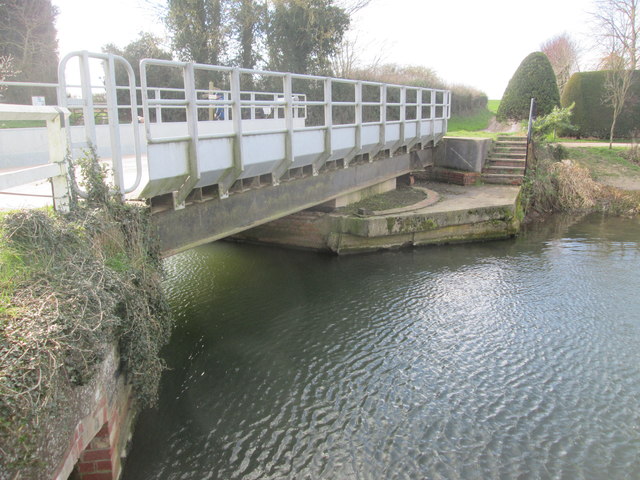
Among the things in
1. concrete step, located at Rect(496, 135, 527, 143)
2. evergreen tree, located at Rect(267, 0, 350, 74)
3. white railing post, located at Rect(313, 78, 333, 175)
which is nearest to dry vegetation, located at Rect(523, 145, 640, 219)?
concrete step, located at Rect(496, 135, 527, 143)

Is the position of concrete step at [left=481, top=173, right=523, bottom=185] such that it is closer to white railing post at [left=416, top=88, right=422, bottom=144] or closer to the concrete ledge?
the concrete ledge

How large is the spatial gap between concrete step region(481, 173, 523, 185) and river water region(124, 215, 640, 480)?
531cm

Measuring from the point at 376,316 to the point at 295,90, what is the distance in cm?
1861

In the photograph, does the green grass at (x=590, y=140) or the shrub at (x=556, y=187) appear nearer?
the shrub at (x=556, y=187)

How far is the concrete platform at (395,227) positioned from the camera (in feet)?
37.8

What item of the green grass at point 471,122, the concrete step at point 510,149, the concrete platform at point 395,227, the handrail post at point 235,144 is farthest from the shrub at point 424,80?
the handrail post at point 235,144

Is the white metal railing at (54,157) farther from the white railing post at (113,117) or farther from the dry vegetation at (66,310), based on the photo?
the white railing post at (113,117)

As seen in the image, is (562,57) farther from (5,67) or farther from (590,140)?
(5,67)

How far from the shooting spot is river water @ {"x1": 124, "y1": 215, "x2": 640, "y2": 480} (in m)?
4.84

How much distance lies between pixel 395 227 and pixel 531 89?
13.9 meters

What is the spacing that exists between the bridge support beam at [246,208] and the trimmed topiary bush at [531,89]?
13.3 m

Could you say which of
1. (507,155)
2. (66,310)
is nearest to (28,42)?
(507,155)

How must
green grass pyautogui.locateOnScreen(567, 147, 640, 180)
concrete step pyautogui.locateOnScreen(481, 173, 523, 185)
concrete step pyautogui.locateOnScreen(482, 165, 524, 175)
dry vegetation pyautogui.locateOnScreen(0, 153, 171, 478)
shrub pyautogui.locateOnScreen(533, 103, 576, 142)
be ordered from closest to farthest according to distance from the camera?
dry vegetation pyautogui.locateOnScreen(0, 153, 171, 478) < concrete step pyautogui.locateOnScreen(481, 173, 523, 185) < concrete step pyautogui.locateOnScreen(482, 165, 524, 175) < shrub pyautogui.locateOnScreen(533, 103, 576, 142) < green grass pyautogui.locateOnScreen(567, 147, 640, 180)

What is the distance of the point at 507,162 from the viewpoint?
16656 millimetres
